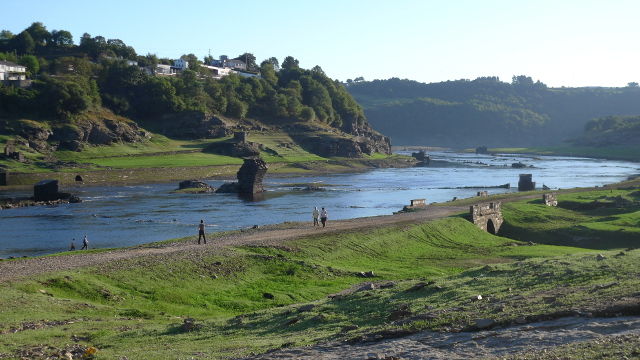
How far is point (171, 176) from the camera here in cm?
14250

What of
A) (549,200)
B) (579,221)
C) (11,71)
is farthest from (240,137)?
(579,221)

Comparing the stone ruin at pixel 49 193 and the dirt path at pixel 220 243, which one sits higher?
the dirt path at pixel 220 243

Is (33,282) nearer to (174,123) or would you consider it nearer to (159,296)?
(159,296)

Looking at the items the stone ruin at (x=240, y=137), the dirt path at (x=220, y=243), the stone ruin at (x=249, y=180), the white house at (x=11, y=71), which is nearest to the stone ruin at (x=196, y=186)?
the stone ruin at (x=249, y=180)

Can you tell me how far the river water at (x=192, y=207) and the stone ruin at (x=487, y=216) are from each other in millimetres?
18891

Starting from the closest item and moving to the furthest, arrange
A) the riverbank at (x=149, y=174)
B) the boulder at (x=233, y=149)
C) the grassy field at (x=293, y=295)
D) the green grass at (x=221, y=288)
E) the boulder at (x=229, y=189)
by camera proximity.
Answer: the grassy field at (x=293, y=295), the green grass at (x=221, y=288), the boulder at (x=229, y=189), the riverbank at (x=149, y=174), the boulder at (x=233, y=149)

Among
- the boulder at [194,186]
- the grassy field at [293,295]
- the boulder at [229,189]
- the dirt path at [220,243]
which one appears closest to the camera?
the grassy field at [293,295]

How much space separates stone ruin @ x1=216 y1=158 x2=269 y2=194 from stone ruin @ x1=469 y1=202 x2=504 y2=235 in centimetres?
5130

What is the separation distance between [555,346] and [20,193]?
102120 millimetres

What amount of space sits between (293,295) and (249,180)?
76.8m

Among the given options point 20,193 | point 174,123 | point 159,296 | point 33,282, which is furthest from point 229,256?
point 174,123

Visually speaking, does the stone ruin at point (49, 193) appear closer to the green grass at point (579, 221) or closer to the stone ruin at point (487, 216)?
the stone ruin at point (487, 216)

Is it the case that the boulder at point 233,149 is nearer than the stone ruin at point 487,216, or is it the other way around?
the stone ruin at point 487,216

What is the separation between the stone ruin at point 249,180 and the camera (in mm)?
113750
